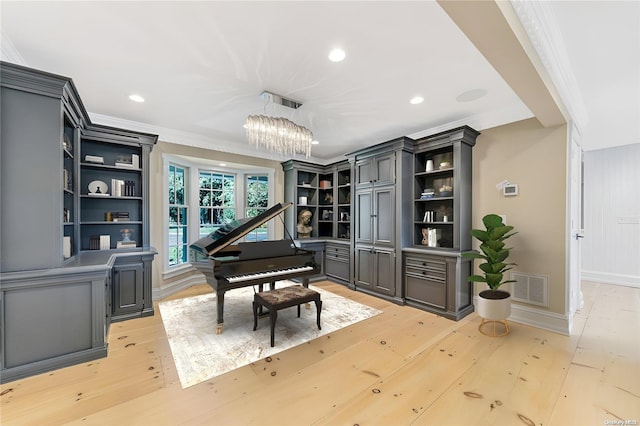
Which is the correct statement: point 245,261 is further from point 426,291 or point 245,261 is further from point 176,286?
point 426,291

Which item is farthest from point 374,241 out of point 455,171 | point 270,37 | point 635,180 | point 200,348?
point 635,180

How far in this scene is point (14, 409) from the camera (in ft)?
5.89

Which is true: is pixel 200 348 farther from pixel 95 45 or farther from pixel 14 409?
pixel 95 45

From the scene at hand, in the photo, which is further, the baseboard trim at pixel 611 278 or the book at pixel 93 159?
the baseboard trim at pixel 611 278

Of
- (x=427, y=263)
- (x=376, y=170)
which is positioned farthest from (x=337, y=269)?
(x=376, y=170)

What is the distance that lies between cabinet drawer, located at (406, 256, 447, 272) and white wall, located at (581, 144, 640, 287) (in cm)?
419

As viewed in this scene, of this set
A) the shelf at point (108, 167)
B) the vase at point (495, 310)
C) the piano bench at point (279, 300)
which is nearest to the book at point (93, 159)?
the shelf at point (108, 167)

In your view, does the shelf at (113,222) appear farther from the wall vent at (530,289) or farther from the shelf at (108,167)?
the wall vent at (530,289)

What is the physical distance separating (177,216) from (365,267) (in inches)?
139

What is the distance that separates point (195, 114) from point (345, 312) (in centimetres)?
347

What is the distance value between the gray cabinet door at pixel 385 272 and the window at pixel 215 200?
3.12 metres

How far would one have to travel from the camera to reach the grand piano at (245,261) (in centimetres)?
290

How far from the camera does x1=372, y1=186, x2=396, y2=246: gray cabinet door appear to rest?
164 inches

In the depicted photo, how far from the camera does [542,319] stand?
3150mm
